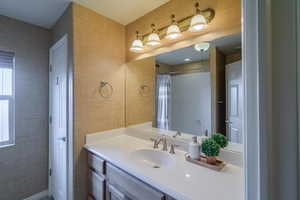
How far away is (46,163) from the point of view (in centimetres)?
225

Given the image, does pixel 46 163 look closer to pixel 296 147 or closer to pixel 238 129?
pixel 238 129

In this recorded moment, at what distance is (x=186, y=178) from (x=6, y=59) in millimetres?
2438

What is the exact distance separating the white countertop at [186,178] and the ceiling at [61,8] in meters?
1.54

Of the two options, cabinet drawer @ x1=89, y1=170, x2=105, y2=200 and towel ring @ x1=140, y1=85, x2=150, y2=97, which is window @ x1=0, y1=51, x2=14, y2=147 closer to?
cabinet drawer @ x1=89, y1=170, x2=105, y2=200

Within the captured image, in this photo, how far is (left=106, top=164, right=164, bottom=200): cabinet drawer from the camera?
989mm

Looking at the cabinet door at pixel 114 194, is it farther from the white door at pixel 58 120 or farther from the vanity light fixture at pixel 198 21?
the vanity light fixture at pixel 198 21

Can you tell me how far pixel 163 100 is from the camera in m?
1.82

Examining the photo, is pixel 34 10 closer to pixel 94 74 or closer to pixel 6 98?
pixel 94 74

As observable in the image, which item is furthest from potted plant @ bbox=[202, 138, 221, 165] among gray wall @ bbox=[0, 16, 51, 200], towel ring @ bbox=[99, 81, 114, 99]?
gray wall @ bbox=[0, 16, 51, 200]

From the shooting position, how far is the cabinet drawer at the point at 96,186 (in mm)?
1448

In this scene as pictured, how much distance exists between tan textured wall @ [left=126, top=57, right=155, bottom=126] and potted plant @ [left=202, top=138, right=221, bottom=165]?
862mm

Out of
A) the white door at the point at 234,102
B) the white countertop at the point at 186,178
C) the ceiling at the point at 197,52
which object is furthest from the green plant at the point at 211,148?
the ceiling at the point at 197,52

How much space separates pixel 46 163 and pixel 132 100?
5.07 ft

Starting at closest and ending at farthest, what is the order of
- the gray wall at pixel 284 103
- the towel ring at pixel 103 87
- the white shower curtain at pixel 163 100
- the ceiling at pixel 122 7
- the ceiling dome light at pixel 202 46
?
the gray wall at pixel 284 103 < the ceiling dome light at pixel 202 46 < the ceiling at pixel 122 7 < the white shower curtain at pixel 163 100 < the towel ring at pixel 103 87
